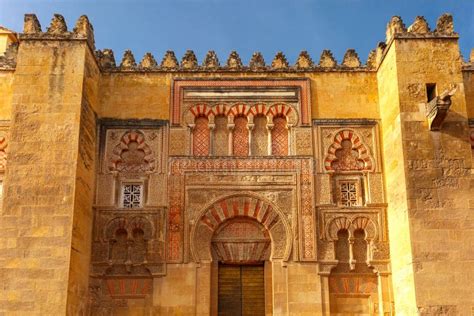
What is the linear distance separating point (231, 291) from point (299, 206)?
1.48 meters

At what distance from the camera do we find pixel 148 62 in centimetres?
924

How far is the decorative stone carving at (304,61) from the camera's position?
9234 millimetres

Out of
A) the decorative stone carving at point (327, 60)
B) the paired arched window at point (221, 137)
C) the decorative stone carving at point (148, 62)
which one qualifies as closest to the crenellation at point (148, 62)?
the decorative stone carving at point (148, 62)

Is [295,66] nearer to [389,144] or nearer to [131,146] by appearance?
[389,144]

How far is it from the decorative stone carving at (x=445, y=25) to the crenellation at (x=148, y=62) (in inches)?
159

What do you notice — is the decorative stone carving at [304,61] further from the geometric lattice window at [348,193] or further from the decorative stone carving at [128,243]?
the decorative stone carving at [128,243]

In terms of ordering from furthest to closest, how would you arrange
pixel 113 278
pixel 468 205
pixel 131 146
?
pixel 131 146 → pixel 113 278 → pixel 468 205

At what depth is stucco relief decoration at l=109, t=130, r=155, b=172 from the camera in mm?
8797

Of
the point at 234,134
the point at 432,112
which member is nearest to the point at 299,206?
the point at 234,134

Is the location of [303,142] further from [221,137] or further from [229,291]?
[229,291]

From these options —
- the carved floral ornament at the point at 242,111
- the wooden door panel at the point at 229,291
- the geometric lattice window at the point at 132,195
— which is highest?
the carved floral ornament at the point at 242,111

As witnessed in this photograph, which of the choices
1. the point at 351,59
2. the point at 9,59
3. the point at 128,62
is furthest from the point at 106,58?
the point at 351,59

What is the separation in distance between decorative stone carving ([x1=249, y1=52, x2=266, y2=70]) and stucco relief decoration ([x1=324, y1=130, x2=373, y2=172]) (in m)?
1.52

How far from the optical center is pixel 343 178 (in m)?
8.80
